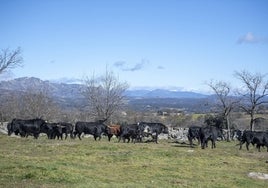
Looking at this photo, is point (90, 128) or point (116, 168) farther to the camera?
point (90, 128)

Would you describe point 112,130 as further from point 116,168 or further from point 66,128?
point 116,168

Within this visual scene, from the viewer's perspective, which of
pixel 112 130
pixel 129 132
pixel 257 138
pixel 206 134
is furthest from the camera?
pixel 112 130

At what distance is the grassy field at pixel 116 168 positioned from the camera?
16.5m

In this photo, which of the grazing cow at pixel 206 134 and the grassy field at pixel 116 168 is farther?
the grazing cow at pixel 206 134

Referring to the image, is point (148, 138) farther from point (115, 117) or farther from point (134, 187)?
point (134, 187)

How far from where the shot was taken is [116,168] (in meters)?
20.6

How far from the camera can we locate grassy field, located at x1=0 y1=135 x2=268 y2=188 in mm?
16500

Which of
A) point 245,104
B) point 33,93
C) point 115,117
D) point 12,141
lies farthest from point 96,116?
point 12,141

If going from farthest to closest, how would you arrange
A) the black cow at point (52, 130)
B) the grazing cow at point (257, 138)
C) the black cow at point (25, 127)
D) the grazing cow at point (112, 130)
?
the grazing cow at point (112, 130) < the black cow at point (52, 130) < the black cow at point (25, 127) < the grazing cow at point (257, 138)

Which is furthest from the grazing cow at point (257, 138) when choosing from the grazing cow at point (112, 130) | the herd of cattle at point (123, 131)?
the grazing cow at point (112, 130)

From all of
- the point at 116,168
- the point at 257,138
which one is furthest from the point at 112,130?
the point at 116,168

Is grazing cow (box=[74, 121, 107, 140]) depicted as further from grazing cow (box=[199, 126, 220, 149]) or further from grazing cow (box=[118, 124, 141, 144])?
grazing cow (box=[199, 126, 220, 149])

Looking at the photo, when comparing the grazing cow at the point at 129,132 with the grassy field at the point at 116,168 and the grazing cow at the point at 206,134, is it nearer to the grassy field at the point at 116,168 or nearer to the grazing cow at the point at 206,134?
the grazing cow at the point at 206,134

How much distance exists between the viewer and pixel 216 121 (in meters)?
69.8
